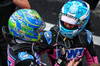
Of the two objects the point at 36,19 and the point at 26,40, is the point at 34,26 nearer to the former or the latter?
the point at 36,19

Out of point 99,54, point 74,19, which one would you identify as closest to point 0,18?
point 74,19

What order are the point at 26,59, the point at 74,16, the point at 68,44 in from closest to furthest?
the point at 26,59 → the point at 74,16 → the point at 68,44

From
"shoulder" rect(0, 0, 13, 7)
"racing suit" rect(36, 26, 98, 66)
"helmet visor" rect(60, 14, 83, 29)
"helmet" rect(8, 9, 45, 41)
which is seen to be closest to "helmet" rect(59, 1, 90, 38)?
"helmet visor" rect(60, 14, 83, 29)

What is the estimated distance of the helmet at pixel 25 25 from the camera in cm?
194

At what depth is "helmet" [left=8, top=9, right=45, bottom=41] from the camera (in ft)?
6.37

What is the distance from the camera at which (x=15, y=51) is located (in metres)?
1.99

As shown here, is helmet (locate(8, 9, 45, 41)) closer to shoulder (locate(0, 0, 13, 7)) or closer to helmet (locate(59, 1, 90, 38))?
helmet (locate(59, 1, 90, 38))

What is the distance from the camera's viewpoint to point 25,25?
194cm

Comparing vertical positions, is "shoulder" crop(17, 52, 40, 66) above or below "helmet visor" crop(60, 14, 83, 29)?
below

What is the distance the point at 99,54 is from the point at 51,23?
7.08 feet

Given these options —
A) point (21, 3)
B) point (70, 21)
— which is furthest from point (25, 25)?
point (21, 3)

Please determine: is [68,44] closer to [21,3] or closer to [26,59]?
[26,59]

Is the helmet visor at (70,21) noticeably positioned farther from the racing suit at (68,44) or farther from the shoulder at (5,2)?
the shoulder at (5,2)

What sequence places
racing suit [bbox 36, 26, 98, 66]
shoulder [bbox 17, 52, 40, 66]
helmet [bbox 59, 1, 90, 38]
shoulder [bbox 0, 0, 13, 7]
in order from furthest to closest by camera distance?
shoulder [bbox 0, 0, 13, 7] → racing suit [bbox 36, 26, 98, 66] → helmet [bbox 59, 1, 90, 38] → shoulder [bbox 17, 52, 40, 66]
